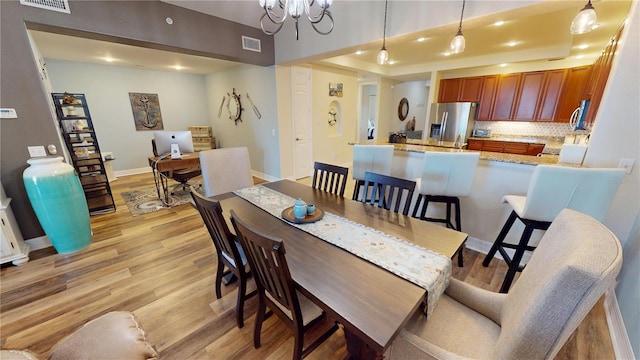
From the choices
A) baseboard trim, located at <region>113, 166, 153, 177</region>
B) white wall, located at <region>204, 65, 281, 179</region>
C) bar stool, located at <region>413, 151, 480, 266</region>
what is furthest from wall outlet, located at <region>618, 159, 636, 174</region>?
baseboard trim, located at <region>113, 166, 153, 177</region>

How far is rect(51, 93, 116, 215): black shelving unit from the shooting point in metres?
3.22

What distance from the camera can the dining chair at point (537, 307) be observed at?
687mm

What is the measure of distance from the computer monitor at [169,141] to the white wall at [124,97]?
2.34 m

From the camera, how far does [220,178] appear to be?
247 centimetres

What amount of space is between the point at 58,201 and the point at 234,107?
12.6 ft

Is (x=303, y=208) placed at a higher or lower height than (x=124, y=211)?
higher

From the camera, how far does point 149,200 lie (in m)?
4.01

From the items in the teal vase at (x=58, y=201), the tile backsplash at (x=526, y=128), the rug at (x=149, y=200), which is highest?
the tile backsplash at (x=526, y=128)

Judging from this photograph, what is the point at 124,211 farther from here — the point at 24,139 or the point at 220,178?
the point at 220,178

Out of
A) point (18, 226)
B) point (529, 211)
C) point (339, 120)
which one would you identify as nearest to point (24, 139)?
point (18, 226)

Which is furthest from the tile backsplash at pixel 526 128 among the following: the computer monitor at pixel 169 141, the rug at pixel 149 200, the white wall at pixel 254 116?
the rug at pixel 149 200

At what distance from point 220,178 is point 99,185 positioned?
2.51 meters

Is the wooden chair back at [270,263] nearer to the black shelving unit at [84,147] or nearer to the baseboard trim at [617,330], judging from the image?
the baseboard trim at [617,330]

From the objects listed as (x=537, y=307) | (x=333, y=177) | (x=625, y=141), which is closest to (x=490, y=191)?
(x=625, y=141)
